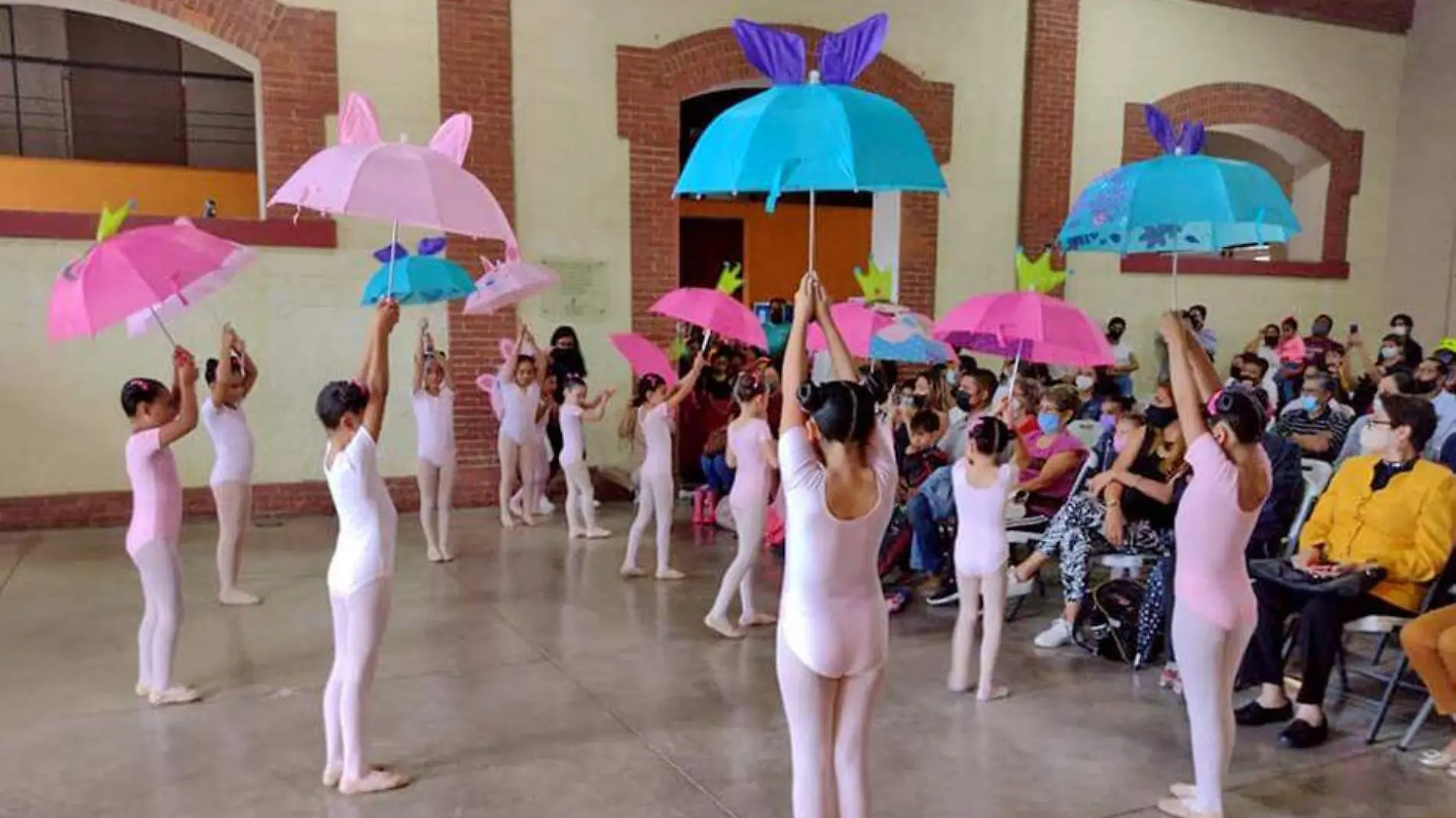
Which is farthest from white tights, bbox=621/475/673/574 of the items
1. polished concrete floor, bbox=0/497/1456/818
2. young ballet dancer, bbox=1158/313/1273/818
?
young ballet dancer, bbox=1158/313/1273/818

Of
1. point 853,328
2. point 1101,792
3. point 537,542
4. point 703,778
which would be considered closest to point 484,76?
point 537,542

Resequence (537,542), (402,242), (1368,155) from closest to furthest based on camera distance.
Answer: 1. (537,542)
2. (402,242)
3. (1368,155)

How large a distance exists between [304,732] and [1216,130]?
1277cm

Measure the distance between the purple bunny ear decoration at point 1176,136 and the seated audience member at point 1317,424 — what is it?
3.60 metres

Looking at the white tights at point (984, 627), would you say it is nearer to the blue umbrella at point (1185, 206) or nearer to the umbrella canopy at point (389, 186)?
the blue umbrella at point (1185, 206)

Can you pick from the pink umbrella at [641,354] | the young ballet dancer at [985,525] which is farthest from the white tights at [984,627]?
the pink umbrella at [641,354]

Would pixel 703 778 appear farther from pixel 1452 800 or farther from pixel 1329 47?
pixel 1329 47

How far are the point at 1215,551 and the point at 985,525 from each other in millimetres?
1377

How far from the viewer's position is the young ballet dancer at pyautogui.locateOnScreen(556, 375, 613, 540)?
27.1ft

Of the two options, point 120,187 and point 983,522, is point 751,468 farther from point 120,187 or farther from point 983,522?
point 120,187

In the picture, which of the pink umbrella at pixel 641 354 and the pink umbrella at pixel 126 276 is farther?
the pink umbrella at pixel 641 354

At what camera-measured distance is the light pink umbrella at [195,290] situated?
15.7 ft

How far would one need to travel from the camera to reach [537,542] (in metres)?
8.48

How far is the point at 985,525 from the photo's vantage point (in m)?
4.99
